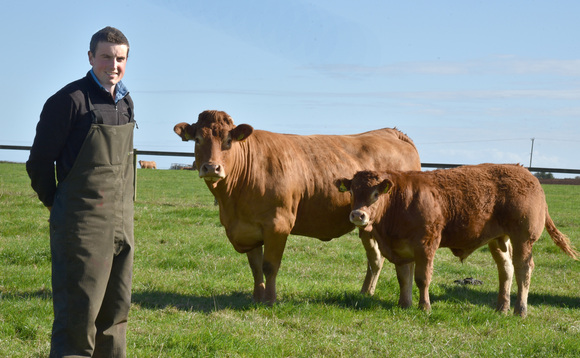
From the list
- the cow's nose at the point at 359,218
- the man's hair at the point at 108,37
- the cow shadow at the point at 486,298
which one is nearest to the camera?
the man's hair at the point at 108,37

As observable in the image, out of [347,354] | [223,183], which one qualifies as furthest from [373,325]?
[223,183]

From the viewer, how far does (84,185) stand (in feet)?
14.0

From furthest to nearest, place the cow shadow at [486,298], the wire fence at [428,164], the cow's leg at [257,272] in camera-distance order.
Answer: the wire fence at [428,164] < the cow shadow at [486,298] < the cow's leg at [257,272]

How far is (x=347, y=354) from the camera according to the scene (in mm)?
5543

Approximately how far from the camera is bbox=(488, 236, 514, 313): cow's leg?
774cm

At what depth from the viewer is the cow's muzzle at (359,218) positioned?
268 inches

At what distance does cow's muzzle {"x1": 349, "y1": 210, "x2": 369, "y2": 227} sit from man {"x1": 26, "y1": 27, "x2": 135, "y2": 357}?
289 centimetres

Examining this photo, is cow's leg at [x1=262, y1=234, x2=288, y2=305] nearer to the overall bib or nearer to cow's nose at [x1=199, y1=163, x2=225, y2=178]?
cow's nose at [x1=199, y1=163, x2=225, y2=178]

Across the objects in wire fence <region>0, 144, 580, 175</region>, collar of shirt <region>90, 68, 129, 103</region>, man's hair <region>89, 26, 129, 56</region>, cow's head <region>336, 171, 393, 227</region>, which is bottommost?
wire fence <region>0, 144, 580, 175</region>

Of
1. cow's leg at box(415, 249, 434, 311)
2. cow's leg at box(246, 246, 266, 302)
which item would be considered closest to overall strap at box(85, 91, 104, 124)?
cow's leg at box(246, 246, 266, 302)

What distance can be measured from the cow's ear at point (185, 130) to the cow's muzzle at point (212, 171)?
510 mm

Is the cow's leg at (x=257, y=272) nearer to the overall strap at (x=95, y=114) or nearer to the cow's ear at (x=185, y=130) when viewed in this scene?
the cow's ear at (x=185, y=130)

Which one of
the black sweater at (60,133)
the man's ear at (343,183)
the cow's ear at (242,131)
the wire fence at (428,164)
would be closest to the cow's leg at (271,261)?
the man's ear at (343,183)

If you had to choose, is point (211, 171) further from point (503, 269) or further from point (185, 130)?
point (503, 269)
